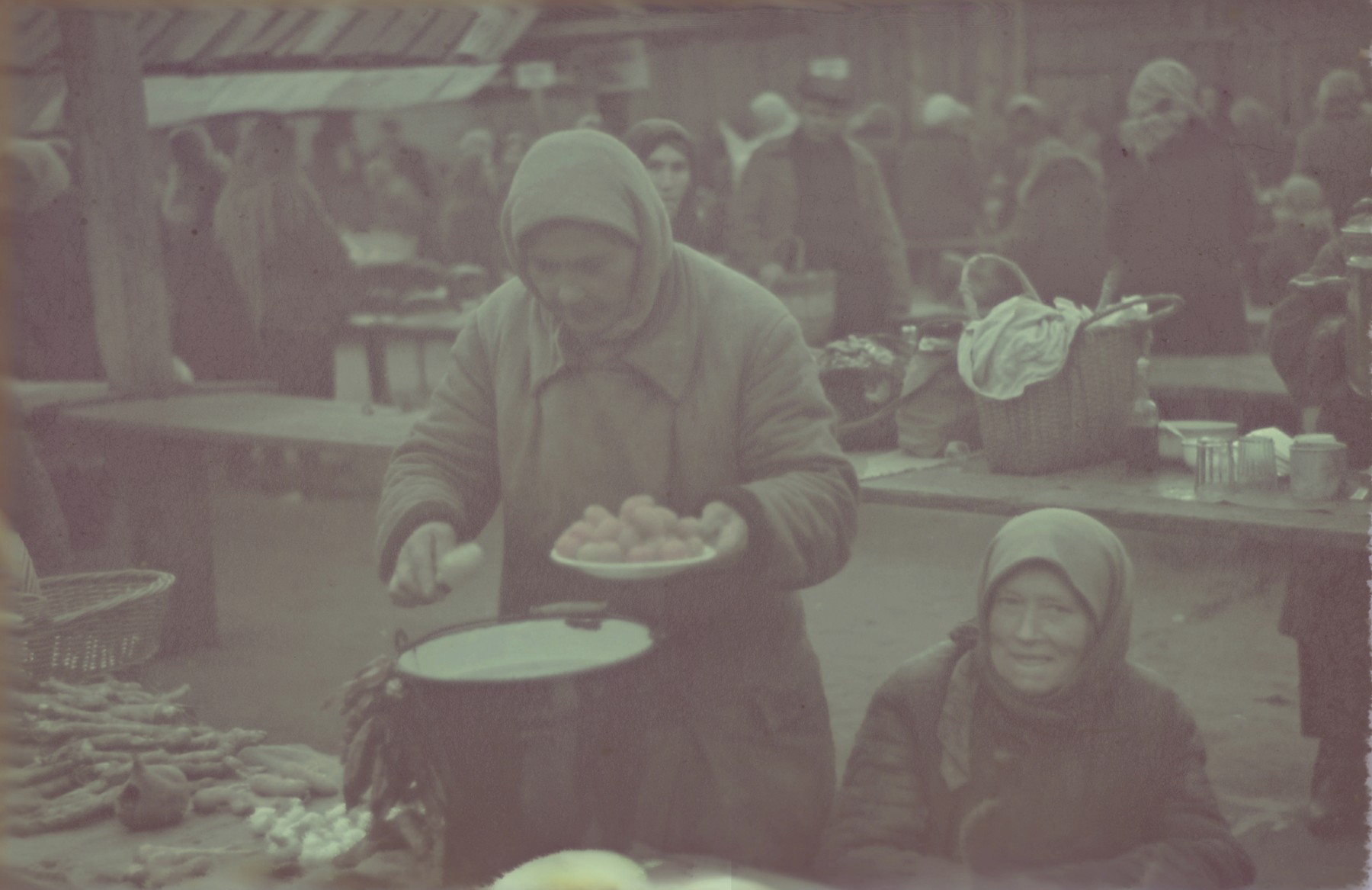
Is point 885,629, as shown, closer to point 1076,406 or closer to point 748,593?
point 1076,406

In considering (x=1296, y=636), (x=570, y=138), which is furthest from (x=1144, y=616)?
(x=570, y=138)

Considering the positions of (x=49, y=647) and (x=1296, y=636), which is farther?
(x=49, y=647)

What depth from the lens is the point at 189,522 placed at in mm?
5949

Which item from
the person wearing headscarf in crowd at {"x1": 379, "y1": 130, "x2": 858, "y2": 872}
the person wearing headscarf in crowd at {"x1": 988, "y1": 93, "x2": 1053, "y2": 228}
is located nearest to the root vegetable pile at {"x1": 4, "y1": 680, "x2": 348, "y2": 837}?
the person wearing headscarf in crowd at {"x1": 379, "y1": 130, "x2": 858, "y2": 872}

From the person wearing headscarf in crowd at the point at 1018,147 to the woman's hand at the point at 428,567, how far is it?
10.3 meters

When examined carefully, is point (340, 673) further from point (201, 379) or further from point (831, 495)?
point (831, 495)

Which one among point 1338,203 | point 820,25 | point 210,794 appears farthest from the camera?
point 820,25

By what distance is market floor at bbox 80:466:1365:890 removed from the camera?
4469 millimetres

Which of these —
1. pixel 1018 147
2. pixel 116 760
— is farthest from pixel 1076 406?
pixel 1018 147

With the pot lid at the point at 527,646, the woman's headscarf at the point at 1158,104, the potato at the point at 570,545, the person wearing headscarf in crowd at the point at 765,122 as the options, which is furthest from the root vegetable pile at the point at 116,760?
the person wearing headscarf in crowd at the point at 765,122

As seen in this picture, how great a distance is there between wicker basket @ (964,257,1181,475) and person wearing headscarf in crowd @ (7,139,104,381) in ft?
11.9

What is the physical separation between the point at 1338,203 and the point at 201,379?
16.8 feet

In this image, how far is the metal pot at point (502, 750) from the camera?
2406mm

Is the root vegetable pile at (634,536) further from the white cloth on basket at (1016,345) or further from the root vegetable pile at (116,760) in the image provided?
the white cloth on basket at (1016,345)
